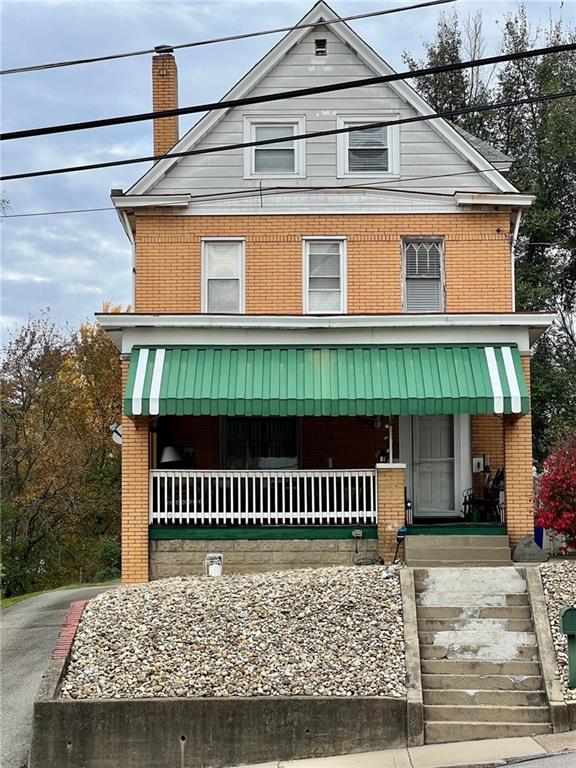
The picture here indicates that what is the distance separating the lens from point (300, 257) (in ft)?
58.5

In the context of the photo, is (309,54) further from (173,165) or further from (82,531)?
(82,531)

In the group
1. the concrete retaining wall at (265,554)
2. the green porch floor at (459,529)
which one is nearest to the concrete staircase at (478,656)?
the green porch floor at (459,529)

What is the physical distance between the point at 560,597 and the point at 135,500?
279 inches

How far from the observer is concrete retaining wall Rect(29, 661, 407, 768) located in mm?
10383

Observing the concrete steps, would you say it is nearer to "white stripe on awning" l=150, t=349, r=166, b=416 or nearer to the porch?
the porch

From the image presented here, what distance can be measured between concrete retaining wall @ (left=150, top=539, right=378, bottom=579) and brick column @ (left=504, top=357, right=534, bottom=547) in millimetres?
2440

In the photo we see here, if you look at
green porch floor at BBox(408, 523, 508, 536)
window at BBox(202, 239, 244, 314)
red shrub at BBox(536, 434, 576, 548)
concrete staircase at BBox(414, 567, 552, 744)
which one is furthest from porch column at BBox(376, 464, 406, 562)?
window at BBox(202, 239, 244, 314)

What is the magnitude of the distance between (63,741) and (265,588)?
11.2 feet

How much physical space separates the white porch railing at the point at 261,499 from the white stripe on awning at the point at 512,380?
2.57 metres

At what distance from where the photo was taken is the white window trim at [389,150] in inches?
708

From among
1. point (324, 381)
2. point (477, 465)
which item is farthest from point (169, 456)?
point (477, 465)

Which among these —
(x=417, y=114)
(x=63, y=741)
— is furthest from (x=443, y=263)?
(x=63, y=741)

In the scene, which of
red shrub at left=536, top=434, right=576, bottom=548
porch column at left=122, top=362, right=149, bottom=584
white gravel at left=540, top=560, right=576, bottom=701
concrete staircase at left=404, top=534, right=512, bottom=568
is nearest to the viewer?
white gravel at left=540, top=560, right=576, bottom=701

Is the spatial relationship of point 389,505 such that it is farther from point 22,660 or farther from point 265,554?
point 22,660
